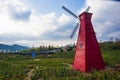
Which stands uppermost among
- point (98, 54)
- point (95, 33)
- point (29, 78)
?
point (95, 33)

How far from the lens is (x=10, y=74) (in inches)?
846

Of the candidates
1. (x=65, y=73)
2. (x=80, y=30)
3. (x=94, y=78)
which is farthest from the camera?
(x=80, y=30)

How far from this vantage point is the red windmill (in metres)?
22.2

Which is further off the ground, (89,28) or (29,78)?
(89,28)

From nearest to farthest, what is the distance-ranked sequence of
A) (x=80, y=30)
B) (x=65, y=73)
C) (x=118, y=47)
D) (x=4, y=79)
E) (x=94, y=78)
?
(x=94, y=78), (x=4, y=79), (x=65, y=73), (x=80, y=30), (x=118, y=47)

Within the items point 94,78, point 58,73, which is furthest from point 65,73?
point 94,78

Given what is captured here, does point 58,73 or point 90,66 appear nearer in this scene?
point 58,73

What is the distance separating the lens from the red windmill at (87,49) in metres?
22.2

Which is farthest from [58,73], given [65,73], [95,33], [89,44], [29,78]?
A: [95,33]

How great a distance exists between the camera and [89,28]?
23.1m

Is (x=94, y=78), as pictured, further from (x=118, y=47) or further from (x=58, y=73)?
(x=118, y=47)

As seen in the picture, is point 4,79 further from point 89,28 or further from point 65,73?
point 89,28

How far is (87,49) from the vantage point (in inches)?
884

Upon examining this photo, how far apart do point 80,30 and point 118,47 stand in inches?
1689
